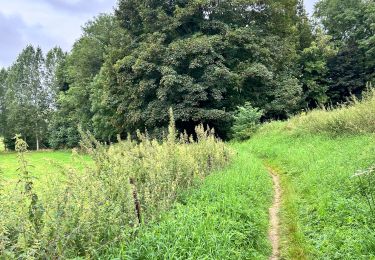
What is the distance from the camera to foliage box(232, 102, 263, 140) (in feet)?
73.4

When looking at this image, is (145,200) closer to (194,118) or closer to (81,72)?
(194,118)

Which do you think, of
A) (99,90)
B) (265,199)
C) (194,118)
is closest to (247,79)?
(194,118)

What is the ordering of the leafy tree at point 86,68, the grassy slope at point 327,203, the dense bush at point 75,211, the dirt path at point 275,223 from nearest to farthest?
the dense bush at point 75,211 < the grassy slope at point 327,203 < the dirt path at point 275,223 < the leafy tree at point 86,68

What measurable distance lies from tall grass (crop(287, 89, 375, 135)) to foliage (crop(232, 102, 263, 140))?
3.86 m

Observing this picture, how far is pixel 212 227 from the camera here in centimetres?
559

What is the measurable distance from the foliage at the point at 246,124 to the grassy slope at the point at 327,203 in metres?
8.80

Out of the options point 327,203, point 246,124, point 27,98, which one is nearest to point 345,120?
point 327,203

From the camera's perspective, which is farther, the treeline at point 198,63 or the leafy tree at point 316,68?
the leafy tree at point 316,68

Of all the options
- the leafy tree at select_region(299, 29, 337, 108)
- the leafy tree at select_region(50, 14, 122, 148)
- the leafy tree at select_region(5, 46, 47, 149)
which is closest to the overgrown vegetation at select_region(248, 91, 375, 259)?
the leafy tree at select_region(299, 29, 337, 108)

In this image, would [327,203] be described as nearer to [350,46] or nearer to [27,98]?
[350,46]

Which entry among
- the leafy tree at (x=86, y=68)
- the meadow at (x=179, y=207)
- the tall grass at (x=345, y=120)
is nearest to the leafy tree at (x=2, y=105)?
the leafy tree at (x=86, y=68)

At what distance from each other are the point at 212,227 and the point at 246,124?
57.2ft

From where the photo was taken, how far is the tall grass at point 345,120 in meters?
11.7

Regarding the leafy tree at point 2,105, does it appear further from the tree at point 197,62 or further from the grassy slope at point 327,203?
the grassy slope at point 327,203
